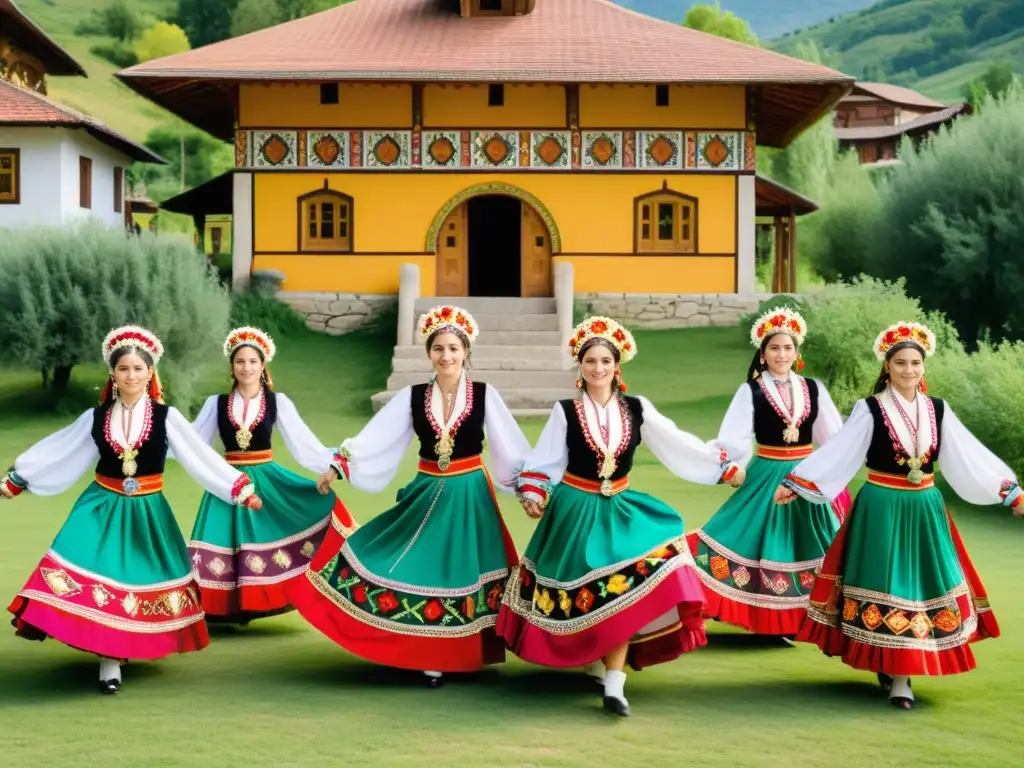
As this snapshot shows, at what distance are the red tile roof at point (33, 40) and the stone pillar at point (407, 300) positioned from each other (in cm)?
1358

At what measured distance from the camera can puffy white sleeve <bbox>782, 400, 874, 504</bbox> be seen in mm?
7164

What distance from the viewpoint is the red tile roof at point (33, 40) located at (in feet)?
108

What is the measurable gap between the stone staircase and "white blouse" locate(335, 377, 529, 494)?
1185 centimetres

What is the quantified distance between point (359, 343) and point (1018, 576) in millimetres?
15737

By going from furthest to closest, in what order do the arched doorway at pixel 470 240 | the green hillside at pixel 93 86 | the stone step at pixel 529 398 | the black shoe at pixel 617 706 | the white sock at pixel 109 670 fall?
the green hillside at pixel 93 86, the arched doorway at pixel 470 240, the stone step at pixel 529 398, the white sock at pixel 109 670, the black shoe at pixel 617 706

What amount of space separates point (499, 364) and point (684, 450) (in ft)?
45.9

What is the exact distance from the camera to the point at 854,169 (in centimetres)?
4119

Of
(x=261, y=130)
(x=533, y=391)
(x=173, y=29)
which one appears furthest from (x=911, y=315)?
(x=173, y=29)

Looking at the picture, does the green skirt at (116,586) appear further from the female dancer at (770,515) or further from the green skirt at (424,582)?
the female dancer at (770,515)

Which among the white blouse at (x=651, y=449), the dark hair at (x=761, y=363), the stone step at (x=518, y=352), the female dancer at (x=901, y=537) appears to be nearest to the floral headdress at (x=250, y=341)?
the white blouse at (x=651, y=449)

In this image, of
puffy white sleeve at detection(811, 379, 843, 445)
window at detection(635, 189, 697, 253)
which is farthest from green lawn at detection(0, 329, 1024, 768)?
window at detection(635, 189, 697, 253)

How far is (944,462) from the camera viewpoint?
718cm

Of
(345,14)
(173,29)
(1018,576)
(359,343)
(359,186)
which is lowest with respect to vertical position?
(1018,576)

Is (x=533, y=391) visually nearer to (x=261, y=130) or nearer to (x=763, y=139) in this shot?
(x=261, y=130)
